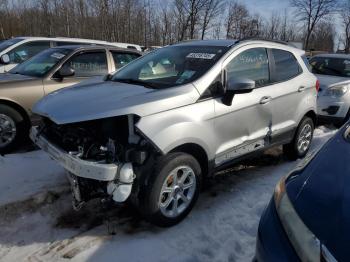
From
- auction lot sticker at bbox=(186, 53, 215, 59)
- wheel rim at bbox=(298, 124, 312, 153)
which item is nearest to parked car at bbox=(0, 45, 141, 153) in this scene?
auction lot sticker at bbox=(186, 53, 215, 59)

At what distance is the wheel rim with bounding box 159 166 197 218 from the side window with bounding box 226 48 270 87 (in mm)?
1171

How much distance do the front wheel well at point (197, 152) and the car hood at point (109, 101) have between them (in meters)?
0.40

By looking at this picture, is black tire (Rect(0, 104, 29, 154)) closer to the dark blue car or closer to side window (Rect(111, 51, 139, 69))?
side window (Rect(111, 51, 139, 69))

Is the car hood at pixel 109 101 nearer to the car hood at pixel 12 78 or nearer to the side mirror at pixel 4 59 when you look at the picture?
the car hood at pixel 12 78

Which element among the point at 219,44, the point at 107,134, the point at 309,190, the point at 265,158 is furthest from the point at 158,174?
the point at 265,158

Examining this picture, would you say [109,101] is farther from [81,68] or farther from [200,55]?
[81,68]

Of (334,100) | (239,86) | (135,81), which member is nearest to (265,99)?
(239,86)

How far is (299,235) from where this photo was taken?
1.81 metres

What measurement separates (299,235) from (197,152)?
1996 mm

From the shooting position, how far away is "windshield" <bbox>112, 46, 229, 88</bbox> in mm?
3877

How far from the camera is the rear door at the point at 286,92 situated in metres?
4.76

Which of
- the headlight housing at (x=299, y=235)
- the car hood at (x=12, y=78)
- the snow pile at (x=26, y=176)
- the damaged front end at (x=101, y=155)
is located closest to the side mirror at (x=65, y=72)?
the car hood at (x=12, y=78)

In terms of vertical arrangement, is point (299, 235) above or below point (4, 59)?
below

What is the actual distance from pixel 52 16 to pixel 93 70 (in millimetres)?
27436
